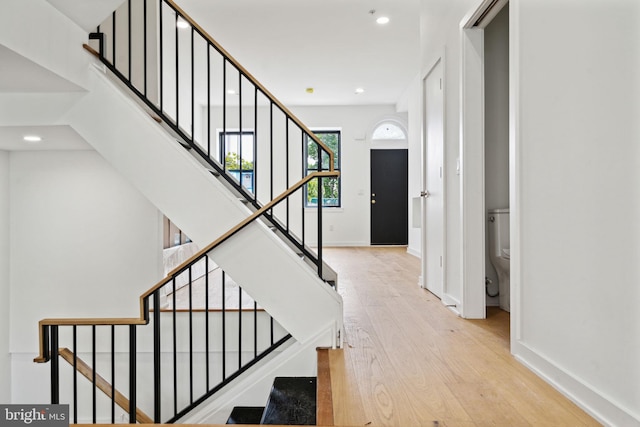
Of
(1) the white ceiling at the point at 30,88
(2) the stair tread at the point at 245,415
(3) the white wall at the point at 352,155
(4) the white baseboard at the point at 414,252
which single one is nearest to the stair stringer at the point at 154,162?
(1) the white ceiling at the point at 30,88

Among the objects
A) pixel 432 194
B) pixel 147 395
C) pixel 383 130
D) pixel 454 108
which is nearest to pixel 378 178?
pixel 383 130

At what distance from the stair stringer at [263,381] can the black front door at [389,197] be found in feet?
18.6

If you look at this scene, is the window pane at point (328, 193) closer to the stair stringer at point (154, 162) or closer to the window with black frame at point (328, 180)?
the window with black frame at point (328, 180)

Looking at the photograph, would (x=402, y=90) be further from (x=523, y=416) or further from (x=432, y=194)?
(x=523, y=416)

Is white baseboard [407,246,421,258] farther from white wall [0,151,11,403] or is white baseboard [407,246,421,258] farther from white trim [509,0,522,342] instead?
white wall [0,151,11,403]

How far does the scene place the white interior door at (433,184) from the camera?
3219 millimetres

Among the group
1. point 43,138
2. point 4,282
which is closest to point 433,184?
point 43,138

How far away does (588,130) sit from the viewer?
141 cm

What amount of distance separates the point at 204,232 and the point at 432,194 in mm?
2051

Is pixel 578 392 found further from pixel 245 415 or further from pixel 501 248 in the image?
pixel 245 415

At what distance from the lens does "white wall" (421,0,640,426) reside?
4.05ft

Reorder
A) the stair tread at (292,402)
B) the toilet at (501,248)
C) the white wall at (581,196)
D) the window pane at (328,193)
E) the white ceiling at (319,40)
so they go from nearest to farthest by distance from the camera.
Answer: the white wall at (581,196) → the stair tread at (292,402) → the toilet at (501,248) → the white ceiling at (319,40) → the window pane at (328,193)

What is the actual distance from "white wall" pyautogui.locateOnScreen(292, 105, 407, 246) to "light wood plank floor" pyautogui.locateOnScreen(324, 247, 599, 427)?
4714mm

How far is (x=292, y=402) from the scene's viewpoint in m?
1.97
